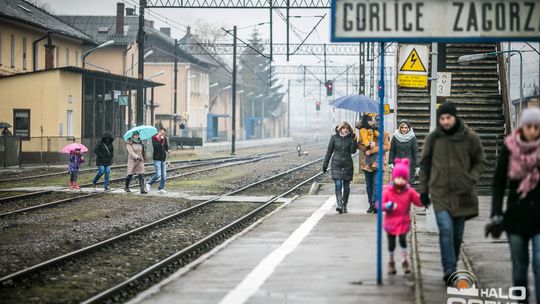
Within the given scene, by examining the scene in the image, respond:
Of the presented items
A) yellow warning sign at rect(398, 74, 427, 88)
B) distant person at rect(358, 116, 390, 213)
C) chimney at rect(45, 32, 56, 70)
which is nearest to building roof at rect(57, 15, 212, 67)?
chimney at rect(45, 32, 56, 70)

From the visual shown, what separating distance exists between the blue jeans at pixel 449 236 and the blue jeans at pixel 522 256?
1.17 meters

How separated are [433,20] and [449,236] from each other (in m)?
2.07

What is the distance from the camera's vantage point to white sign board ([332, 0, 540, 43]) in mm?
9219

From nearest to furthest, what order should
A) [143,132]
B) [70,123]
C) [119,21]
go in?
[143,132] → [70,123] → [119,21]

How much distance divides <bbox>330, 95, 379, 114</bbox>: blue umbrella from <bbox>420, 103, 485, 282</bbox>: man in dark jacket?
9.02m

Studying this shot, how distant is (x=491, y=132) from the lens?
997 inches

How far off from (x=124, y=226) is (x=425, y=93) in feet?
40.0

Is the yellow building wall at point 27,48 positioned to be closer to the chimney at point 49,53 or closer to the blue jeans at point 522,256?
the chimney at point 49,53

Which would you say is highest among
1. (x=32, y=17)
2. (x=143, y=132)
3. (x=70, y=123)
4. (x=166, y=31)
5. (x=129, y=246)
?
(x=166, y=31)

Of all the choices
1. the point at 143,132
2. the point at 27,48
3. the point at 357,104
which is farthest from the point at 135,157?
the point at 27,48

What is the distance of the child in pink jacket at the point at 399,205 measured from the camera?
1020 cm

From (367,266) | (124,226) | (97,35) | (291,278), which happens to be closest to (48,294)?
(291,278)

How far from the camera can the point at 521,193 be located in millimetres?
7895

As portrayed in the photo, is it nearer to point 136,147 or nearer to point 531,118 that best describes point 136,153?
point 136,147
